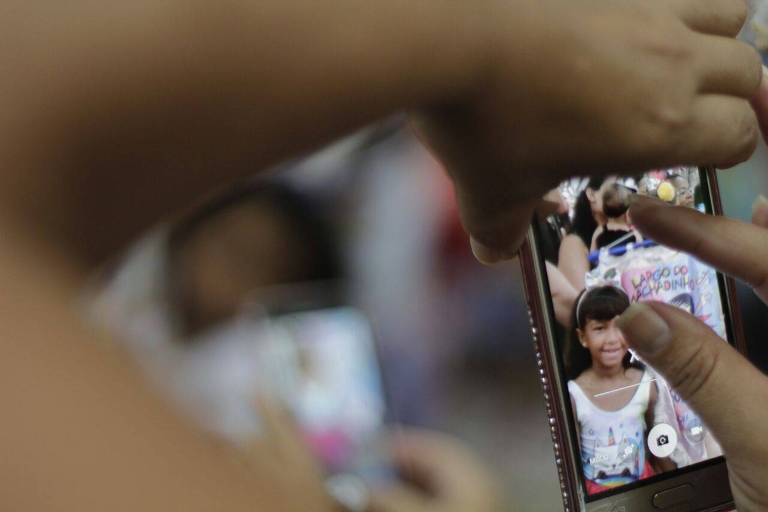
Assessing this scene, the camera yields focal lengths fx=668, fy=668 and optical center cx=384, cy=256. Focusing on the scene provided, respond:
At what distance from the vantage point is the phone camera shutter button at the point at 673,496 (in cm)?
61

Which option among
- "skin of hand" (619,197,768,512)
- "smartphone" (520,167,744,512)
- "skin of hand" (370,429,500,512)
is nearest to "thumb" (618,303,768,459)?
"skin of hand" (619,197,768,512)

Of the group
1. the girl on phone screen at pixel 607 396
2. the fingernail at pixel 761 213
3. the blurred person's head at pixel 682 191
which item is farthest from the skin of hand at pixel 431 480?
the blurred person's head at pixel 682 191

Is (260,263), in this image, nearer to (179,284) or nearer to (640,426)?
(179,284)

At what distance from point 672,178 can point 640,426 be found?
0.23 metres

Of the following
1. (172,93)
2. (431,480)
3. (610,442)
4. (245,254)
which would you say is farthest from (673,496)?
(172,93)

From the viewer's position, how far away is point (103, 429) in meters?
0.11

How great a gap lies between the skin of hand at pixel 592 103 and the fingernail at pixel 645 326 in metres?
0.09

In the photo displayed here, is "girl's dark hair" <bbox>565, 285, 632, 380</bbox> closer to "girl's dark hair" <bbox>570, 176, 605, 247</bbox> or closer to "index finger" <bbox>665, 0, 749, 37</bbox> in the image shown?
"girl's dark hair" <bbox>570, 176, 605, 247</bbox>

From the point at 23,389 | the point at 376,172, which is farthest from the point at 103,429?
the point at 376,172

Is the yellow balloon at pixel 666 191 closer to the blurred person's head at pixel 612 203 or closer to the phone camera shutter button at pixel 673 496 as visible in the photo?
the blurred person's head at pixel 612 203

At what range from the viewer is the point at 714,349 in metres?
0.30

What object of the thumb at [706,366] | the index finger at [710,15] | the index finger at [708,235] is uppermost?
the index finger at [710,15]

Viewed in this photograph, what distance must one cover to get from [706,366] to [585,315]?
287mm

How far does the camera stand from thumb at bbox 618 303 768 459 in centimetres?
30
